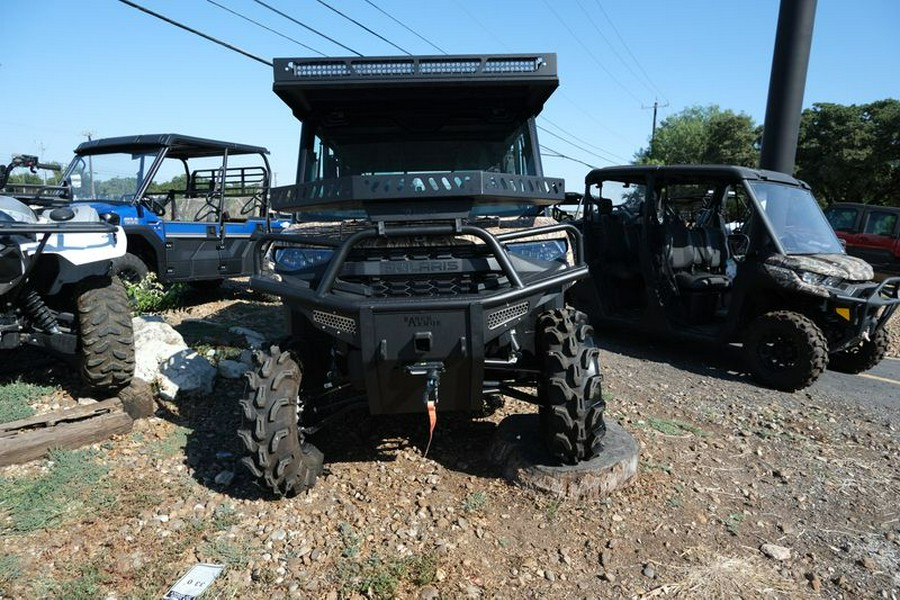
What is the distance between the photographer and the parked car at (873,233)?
1149 centimetres

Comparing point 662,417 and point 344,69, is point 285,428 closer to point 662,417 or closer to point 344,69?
point 344,69

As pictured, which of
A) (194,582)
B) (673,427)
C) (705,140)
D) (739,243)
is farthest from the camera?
(705,140)

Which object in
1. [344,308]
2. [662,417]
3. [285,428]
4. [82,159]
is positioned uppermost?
[82,159]

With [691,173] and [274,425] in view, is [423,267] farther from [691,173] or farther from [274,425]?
[691,173]

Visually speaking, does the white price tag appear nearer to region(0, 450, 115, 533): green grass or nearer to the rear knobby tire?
region(0, 450, 115, 533): green grass

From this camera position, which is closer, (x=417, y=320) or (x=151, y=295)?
(x=417, y=320)

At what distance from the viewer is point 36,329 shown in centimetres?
417

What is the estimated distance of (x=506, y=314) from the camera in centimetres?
303

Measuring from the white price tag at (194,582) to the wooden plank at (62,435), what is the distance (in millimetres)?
1608

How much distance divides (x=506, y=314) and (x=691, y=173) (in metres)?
4.40

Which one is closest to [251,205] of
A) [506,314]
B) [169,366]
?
[169,366]

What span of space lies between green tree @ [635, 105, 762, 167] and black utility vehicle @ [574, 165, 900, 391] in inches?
1018

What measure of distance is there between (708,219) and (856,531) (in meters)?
5.13

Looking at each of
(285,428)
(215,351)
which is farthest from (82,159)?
(285,428)
